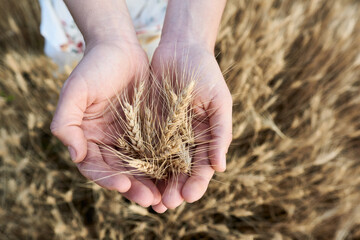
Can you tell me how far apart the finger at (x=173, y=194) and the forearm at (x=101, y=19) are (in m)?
0.54

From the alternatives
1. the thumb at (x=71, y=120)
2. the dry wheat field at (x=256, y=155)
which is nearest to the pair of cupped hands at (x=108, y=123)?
the thumb at (x=71, y=120)

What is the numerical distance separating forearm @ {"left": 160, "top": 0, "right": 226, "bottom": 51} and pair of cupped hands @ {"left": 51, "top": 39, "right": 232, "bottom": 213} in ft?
0.16

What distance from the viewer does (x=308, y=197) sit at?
1204 millimetres

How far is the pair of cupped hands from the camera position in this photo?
30.5 inches

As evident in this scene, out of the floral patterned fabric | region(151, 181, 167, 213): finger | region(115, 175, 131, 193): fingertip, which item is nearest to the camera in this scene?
region(115, 175, 131, 193): fingertip

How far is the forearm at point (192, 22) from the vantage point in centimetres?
108

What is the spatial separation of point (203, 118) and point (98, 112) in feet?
1.14

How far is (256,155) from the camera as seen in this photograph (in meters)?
1.34

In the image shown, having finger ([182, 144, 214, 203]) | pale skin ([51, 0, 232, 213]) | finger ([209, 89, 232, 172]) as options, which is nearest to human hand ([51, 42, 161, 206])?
pale skin ([51, 0, 232, 213])

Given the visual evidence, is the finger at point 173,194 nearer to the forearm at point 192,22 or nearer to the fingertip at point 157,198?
the fingertip at point 157,198

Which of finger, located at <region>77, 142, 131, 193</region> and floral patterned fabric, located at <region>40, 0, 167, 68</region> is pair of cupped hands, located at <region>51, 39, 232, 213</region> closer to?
finger, located at <region>77, 142, 131, 193</region>

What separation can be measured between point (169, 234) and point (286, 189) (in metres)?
0.52

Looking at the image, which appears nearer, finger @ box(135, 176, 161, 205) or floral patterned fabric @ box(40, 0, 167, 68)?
finger @ box(135, 176, 161, 205)

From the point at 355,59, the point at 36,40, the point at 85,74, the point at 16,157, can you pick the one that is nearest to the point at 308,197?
the point at 355,59
